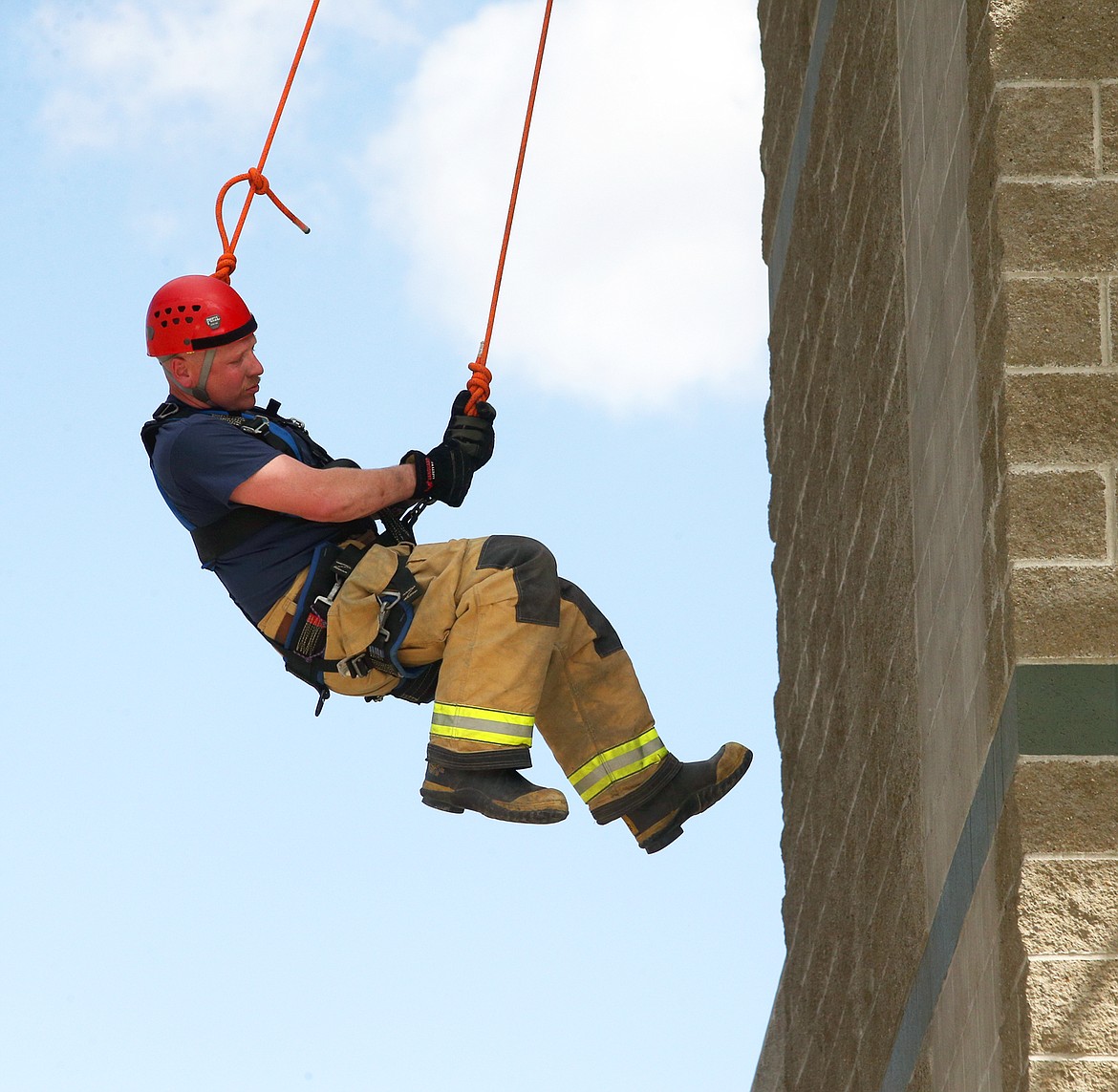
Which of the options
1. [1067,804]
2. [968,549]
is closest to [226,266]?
[968,549]

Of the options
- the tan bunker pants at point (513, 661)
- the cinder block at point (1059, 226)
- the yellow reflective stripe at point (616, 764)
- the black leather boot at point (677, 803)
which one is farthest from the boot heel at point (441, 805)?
the cinder block at point (1059, 226)

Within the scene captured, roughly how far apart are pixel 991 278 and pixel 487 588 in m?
1.99

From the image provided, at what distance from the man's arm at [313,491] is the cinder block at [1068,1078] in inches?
107

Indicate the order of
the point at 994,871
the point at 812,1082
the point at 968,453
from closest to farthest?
1. the point at 994,871
2. the point at 968,453
3. the point at 812,1082

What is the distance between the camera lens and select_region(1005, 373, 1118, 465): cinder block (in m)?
5.07

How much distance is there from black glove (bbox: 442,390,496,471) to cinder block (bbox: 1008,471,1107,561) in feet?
6.80

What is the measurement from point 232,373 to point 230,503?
1.59ft

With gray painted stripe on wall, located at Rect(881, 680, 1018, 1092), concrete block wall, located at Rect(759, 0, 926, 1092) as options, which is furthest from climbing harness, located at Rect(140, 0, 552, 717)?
gray painted stripe on wall, located at Rect(881, 680, 1018, 1092)

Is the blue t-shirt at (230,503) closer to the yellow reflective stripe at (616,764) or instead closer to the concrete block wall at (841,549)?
the yellow reflective stripe at (616,764)

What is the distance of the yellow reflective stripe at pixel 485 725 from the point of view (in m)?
6.36

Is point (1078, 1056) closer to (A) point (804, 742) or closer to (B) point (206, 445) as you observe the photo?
(B) point (206, 445)

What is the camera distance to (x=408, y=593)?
21.6 feet

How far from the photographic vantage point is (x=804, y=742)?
28.7 feet

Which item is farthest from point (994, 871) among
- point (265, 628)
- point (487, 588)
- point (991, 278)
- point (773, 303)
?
point (773, 303)
